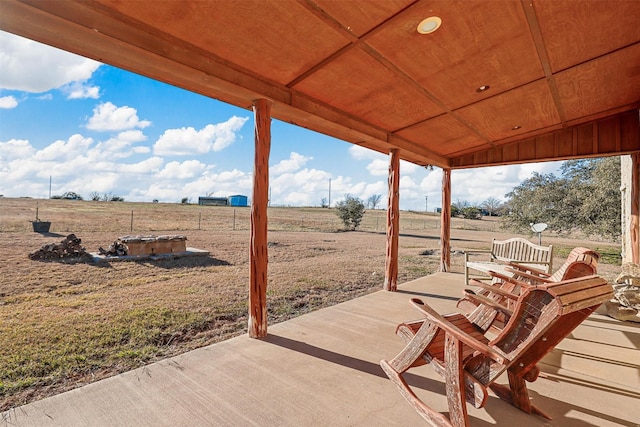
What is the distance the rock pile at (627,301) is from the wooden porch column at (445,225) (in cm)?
276

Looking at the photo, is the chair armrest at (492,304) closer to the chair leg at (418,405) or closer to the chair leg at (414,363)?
the chair leg at (414,363)

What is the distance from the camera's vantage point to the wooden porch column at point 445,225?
6.34 m

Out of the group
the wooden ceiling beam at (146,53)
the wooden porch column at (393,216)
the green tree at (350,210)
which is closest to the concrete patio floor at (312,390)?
the wooden porch column at (393,216)

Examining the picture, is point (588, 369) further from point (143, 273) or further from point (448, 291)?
point (143, 273)

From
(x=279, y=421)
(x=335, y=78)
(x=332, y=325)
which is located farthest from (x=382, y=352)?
(x=335, y=78)

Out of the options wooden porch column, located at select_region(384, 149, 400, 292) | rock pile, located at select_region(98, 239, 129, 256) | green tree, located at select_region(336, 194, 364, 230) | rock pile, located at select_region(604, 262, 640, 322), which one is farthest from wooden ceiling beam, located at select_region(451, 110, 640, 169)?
green tree, located at select_region(336, 194, 364, 230)

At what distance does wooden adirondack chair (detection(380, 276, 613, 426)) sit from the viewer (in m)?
1.35

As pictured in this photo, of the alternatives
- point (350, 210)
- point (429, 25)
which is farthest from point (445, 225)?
point (350, 210)

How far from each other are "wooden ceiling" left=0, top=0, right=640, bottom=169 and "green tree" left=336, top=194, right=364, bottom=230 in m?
13.6

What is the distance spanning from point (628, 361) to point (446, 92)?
2.96 meters

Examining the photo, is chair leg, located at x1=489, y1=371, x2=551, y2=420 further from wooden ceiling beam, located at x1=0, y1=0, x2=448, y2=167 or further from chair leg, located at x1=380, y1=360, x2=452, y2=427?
wooden ceiling beam, located at x1=0, y1=0, x2=448, y2=167

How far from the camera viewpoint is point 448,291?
472 centimetres

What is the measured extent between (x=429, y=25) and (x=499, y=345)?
209 centimetres

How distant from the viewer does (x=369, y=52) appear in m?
2.40
